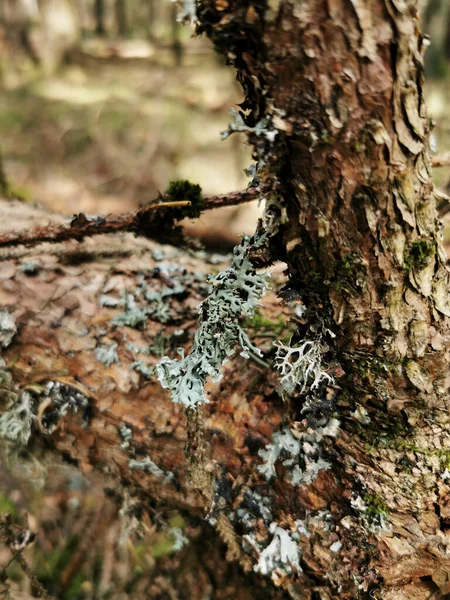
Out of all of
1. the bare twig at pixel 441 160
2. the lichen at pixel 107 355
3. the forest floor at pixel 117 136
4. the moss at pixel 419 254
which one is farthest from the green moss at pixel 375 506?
the forest floor at pixel 117 136

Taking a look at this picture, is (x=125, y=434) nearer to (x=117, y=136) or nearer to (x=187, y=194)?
(x=187, y=194)

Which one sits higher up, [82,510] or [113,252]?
[113,252]

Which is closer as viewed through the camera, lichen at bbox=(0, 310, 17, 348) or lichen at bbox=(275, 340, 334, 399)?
lichen at bbox=(275, 340, 334, 399)

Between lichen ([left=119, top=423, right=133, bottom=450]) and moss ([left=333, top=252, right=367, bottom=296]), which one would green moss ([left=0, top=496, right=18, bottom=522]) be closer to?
lichen ([left=119, top=423, right=133, bottom=450])

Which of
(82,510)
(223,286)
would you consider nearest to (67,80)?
(82,510)

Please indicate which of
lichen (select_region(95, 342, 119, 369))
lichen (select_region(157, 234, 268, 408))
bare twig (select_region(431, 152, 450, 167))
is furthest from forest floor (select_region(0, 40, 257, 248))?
lichen (select_region(157, 234, 268, 408))

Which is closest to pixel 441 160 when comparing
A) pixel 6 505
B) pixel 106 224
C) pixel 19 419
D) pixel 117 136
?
pixel 106 224

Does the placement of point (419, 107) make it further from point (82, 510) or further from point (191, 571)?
point (82, 510)
